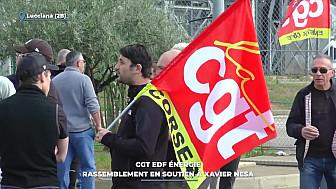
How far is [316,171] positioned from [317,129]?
39cm

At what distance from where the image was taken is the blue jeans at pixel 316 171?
6430 mm

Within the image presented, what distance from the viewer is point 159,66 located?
584 centimetres

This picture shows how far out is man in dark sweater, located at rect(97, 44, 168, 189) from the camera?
4.57 metres

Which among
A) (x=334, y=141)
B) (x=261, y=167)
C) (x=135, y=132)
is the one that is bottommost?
(x=261, y=167)

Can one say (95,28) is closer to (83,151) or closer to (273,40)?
(83,151)

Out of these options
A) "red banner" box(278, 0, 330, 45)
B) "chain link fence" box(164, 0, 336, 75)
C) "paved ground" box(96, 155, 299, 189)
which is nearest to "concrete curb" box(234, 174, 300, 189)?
"paved ground" box(96, 155, 299, 189)

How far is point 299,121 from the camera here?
263 inches

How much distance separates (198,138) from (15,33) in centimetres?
682

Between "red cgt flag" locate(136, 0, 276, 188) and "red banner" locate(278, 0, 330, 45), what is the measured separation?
142 inches

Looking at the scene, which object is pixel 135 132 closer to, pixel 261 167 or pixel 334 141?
pixel 334 141

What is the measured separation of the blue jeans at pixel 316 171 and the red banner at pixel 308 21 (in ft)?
8.28

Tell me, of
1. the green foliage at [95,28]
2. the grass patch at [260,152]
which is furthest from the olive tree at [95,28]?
the grass patch at [260,152]

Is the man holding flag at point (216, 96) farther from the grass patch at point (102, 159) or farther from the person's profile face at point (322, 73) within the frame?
the grass patch at point (102, 159)

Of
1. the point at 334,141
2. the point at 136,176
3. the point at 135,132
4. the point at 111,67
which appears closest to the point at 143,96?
the point at 135,132
